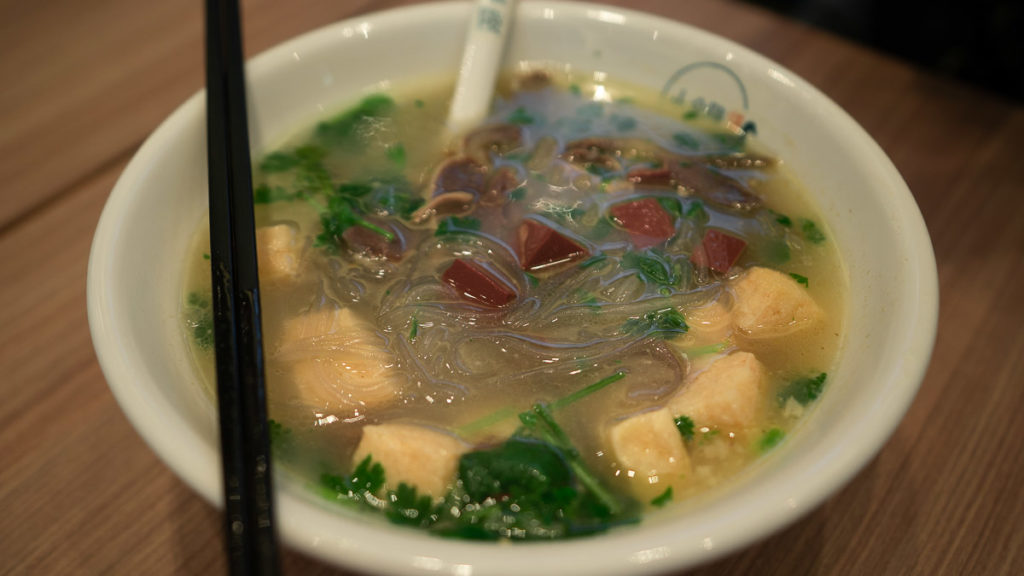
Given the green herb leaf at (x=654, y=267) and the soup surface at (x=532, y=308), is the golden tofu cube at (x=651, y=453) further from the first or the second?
the green herb leaf at (x=654, y=267)

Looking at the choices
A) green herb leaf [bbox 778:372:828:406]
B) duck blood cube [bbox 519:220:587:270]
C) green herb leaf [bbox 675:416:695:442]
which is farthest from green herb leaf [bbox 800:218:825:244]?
green herb leaf [bbox 675:416:695:442]

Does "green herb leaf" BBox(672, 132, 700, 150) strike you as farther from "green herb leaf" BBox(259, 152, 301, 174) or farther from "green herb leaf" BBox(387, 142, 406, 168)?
"green herb leaf" BBox(259, 152, 301, 174)

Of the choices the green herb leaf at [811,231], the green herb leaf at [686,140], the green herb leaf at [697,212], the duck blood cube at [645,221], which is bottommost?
the duck blood cube at [645,221]

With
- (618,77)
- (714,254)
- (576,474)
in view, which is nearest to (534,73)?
(618,77)

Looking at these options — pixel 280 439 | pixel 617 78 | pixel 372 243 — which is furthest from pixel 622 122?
pixel 280 439

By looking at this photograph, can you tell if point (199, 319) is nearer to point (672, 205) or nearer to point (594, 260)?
point (594, 260)

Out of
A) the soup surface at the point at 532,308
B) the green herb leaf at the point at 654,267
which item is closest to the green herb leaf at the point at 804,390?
the soup surface at the point at 532,308

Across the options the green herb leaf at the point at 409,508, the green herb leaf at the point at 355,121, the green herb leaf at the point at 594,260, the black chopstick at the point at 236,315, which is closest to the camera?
the black chopstick at the point at 236,315

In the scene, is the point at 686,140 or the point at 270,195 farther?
the point at 686,140
